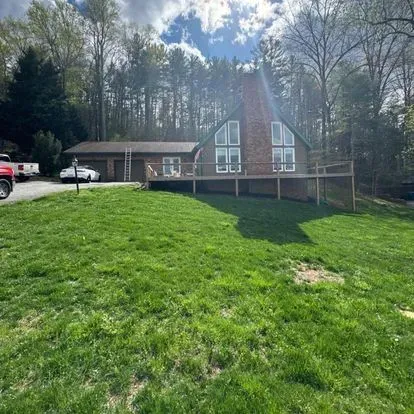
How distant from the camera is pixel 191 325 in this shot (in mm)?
3926

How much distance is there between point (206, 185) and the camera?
19.7 m

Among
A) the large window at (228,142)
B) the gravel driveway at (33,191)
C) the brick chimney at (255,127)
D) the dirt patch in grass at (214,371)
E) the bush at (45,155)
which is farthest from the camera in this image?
the bush at (45,155)

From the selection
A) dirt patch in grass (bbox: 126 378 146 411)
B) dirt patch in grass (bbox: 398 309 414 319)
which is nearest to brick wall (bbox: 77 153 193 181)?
dirt patch in grass (bbox: 398 309 414 319)

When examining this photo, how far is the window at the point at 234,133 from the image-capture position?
20531mm

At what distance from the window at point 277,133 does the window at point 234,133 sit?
2438mm

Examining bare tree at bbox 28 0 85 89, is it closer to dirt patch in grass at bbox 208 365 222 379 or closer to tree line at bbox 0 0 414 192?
tree line at bbox 0 0 414 192

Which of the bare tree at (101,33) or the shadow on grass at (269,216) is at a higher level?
the bare tree at (101,33)

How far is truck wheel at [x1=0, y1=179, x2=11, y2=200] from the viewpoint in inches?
494

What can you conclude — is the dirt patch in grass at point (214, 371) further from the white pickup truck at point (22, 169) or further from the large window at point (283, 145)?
the white pickup truck at point (22, 169)

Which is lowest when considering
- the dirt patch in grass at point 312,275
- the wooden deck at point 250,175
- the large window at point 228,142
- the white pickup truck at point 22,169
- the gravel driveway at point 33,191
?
the dirt patch in grass at point 312,275

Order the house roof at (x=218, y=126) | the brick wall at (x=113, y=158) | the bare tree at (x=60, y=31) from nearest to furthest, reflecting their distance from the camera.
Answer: the house roof at (x=218, y=126) < the brick wall at (x=113, y=158) < the bare tree at (x=60, y=31)

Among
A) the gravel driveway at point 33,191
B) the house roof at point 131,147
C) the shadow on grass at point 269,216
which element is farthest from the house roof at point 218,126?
the gravel driveway at point 33,191

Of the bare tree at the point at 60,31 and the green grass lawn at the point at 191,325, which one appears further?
the bare tree at the point at 60,31

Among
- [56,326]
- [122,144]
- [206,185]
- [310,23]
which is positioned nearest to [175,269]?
[56,326]
